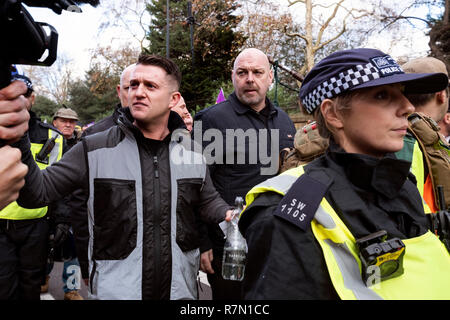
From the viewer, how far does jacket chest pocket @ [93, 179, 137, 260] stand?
223cm

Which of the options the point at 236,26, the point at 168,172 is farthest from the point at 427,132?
the point at 236,26

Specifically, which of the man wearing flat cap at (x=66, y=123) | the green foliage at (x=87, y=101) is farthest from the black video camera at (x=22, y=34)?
the green foliage at (x=87, y=101)

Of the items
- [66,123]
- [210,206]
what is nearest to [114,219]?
[210,206]

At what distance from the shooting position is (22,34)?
3.26 feet

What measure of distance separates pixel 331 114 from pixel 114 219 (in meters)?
1.43

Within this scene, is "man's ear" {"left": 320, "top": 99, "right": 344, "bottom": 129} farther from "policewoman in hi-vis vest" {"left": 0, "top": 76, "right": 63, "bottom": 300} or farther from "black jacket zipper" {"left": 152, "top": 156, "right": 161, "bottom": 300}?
"policewoman in hi-vis vest" {"left": 0, "top": 76, "right": 63, "bottom": 300}

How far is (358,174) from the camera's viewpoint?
1.43 metres

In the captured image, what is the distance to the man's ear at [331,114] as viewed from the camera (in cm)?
159

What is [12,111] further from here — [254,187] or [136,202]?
[136,202]

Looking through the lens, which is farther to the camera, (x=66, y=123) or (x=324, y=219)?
(x=66, y=123)

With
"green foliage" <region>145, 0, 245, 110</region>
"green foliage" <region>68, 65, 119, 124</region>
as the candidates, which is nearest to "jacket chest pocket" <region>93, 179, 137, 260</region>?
"green foliage" <region>145, 0, 245, 110</region>

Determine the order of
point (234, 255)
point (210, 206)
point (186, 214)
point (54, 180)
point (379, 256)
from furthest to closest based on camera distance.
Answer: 1. point (234, 255)
2. point (210, 206)
3. point (186, 214)
4. point (54, 180)
5. point (379, 256)

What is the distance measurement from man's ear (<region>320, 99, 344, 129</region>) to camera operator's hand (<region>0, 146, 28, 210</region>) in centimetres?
119
